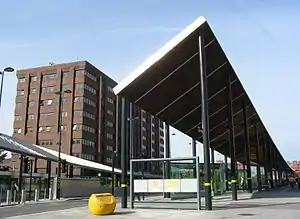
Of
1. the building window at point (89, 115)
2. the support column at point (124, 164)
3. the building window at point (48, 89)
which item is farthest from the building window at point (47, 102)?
the support column at point (124, 164)

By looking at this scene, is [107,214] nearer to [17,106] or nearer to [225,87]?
[225,87]

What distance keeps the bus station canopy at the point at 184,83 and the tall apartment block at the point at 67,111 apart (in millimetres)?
57167

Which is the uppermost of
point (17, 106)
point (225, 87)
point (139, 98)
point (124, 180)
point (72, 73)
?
point (72, 73)

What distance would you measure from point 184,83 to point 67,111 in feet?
238

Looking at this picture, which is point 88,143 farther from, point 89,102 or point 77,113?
point 89,102

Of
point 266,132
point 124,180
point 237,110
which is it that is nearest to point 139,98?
point 124,180

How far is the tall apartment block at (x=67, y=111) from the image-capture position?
96.4 m

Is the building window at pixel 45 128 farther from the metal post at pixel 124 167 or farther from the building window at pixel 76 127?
the metal post at pixel 124 167

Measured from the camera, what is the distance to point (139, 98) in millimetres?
26828

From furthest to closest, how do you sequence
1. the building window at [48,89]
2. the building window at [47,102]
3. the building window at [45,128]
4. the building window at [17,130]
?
the building window at [48,89] < the building window at [17,130] < the building window at [47,102] < the building window at [45,128]

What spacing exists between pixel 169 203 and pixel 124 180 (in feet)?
9.02

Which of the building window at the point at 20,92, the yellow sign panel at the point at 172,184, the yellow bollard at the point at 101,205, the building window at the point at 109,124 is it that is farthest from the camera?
the building window at the point at 109,124

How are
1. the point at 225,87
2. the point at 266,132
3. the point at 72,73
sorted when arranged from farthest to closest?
the point at 72,73, the point at 266,132, the point at 225,87

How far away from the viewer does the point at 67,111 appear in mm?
98375
